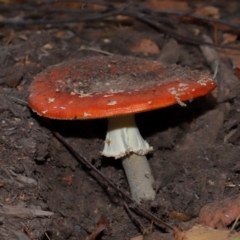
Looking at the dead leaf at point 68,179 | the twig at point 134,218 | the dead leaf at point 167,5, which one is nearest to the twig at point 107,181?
the twig at point 134,218

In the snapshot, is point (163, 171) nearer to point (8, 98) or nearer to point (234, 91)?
point (234, 91)

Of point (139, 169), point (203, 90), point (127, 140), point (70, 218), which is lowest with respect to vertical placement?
point (70, 218)

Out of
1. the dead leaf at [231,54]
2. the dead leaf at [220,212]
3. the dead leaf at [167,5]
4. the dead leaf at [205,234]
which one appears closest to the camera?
the dead leaf at [205,234]

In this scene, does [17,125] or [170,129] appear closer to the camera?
[17,125]

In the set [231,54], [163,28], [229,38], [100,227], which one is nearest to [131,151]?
[100,227]

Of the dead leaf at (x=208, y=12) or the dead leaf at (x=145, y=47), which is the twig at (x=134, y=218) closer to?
the dead leaf at (x=145, y=47)

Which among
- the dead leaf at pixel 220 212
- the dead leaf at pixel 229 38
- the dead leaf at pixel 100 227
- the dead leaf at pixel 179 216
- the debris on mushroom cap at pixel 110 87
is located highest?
the debris on mushroom cap at pixel 110 87

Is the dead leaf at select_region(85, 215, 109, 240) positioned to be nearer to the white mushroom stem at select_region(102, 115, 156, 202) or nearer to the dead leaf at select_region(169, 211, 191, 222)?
the white mushroom stem at select_region(102, 115, 156, 202)

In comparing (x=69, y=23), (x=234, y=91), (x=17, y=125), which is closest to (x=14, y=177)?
(x=17, y=125)
